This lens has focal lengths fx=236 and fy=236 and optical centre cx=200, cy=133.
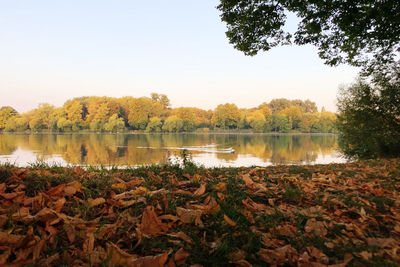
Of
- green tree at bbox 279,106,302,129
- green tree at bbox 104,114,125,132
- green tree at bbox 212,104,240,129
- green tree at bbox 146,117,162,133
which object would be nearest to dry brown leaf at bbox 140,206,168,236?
green tree at bbox 104,114,125,132

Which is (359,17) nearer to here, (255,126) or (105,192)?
(105,192)

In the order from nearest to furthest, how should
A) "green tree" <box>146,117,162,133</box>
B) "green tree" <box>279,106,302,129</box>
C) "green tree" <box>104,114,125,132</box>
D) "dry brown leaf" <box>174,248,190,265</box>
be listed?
1. "dry brown leaf" <box>174,248,190,265</box>
2. "green tree" <box>104,114,125,132</box>
3. "green tree" <box>146,117,162,133</box>
4. "green tree" <box>279,106,302,129</box>

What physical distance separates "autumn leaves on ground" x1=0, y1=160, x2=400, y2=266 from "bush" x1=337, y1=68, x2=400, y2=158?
1510 cm

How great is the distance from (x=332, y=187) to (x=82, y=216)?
3.75m

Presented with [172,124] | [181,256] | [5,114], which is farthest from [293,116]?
[5,114]

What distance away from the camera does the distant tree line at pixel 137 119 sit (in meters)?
105

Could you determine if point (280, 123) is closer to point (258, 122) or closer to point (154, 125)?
point (258, 122)

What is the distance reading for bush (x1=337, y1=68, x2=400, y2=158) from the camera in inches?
583

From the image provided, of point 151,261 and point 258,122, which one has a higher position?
point 258,122

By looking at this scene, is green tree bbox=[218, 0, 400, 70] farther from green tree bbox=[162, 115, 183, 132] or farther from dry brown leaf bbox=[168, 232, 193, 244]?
green tree bbox=[162, 115, 183, 132]

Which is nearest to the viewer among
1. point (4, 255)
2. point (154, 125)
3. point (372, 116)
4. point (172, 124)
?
point (4, 255)

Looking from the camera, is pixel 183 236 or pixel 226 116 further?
pixel 226 116

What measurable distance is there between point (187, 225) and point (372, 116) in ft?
61.1

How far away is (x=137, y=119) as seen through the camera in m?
107
